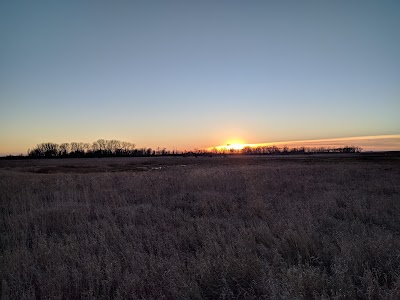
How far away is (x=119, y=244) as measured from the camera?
5996mm

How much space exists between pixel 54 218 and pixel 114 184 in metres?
7.41

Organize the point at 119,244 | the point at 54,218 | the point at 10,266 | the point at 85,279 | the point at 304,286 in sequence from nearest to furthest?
the point at 304,286 < the point at 85,279 < the point at 10,266 < the point at 119,244 < the point at 54,218

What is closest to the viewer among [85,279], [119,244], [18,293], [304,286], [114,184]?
[304,286]

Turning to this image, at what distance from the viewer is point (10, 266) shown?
16.1ft

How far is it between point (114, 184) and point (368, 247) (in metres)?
13.1

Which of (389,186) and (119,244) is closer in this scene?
(119,244)

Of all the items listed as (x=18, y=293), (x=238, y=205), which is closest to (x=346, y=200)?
(x=238, y=205)

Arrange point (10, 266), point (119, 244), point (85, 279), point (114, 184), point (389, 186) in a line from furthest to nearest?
point (114, 184) → point (389, 186) → point (119, 244) → point (10, 266) → point (85, 279)

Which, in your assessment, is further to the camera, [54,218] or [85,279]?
[54,218]

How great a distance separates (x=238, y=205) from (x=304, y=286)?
5.99 m

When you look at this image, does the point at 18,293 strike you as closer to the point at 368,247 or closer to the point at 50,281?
the point at 50,281

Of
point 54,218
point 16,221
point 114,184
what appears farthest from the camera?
point 114,184

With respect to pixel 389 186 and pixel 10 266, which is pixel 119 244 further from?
pixel 389 186

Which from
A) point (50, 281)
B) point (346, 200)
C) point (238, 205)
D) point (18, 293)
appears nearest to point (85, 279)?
point (50, 281)
